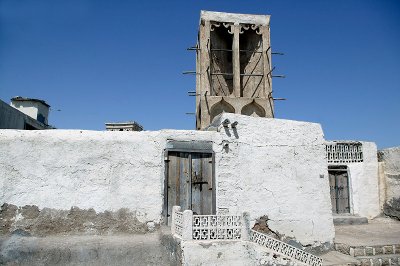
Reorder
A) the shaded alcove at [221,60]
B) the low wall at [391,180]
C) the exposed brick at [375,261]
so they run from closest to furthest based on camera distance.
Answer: the exposed brick at [375,261], the low wall at [391,180], the shaded alcove at [221,60]

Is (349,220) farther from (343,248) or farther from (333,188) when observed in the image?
(343,248)

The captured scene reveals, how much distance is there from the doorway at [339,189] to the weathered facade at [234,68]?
3.93 meters

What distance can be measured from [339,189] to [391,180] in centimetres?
211

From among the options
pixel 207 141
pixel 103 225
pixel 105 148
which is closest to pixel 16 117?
pixel 105 148

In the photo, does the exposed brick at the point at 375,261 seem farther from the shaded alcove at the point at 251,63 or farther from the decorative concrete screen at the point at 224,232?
the shaded alcove at the point at 251,63

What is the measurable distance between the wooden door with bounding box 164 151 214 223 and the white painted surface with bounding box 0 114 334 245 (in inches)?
10.0

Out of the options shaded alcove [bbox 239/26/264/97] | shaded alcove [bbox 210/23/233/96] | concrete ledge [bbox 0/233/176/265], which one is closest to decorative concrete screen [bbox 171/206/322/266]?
concrete ledge [bbox 0/233/176/265]

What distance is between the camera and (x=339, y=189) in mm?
14492

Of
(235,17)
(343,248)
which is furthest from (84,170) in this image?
(235,17)

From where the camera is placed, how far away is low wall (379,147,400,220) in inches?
532

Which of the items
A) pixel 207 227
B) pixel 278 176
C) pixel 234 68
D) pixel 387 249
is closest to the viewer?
pixel 207 227

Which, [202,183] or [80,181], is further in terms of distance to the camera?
[202,183]

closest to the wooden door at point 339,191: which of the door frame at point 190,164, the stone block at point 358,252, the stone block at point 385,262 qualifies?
the stone block at point 358,252

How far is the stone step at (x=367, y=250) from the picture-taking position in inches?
320
